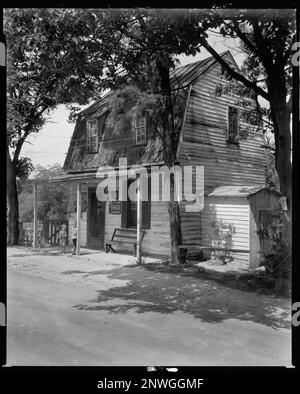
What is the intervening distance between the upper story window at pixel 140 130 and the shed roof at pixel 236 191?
3739 mm

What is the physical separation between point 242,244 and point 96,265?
5005 mm

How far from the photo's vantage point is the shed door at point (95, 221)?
1812 centimetres

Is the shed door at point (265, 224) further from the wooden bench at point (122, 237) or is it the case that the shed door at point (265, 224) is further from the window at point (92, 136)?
the window at point (92, 136)

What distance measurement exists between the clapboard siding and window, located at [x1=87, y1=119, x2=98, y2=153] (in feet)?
21.6

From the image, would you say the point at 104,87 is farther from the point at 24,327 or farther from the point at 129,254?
the point at 129,254

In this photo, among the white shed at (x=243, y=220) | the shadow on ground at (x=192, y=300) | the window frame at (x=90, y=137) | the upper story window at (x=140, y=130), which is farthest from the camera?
the window frame at (x=90, y=137)

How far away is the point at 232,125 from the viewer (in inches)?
655

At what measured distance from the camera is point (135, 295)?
8.95 meters

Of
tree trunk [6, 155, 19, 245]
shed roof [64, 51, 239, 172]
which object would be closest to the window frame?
shed roof [64, 51, 239, 172]

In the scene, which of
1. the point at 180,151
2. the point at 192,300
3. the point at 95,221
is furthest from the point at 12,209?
the point at 192,300

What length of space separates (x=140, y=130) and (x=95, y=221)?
5.23 m

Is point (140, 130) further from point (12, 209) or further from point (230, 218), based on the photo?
point (12, 209)

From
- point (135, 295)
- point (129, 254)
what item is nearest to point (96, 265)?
point (129, 254)

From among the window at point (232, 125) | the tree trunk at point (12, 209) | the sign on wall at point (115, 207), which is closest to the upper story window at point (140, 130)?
the sign on wall at point (115, 207)
